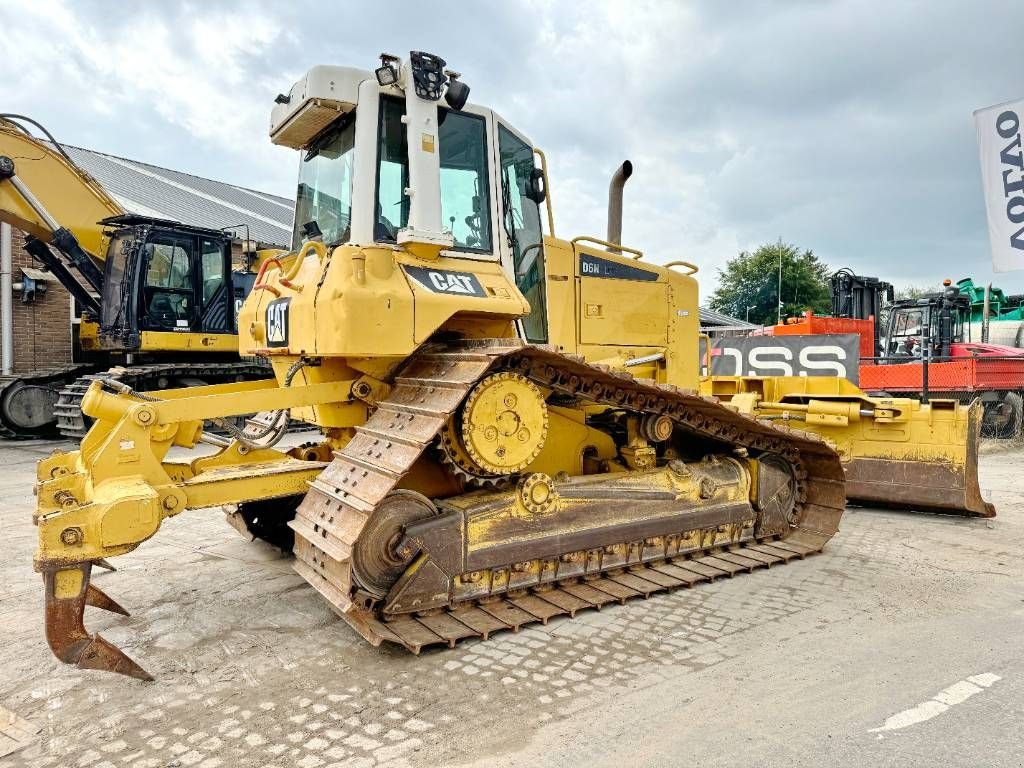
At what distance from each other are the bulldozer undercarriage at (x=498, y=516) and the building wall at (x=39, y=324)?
12525mm

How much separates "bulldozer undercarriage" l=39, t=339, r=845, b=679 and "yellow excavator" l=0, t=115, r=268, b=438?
728 cm

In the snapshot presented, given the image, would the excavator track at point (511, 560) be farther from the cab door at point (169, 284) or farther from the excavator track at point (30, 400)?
the excavator track at point (30, 400)

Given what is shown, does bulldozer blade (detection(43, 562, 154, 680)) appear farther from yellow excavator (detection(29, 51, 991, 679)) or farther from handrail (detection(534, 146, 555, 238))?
handrail (detection(534, 146, 555, 238))

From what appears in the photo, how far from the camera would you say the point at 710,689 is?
3191 mm

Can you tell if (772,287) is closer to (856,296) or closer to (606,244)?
(856,296)

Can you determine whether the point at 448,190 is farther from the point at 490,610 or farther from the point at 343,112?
the point at 490,610

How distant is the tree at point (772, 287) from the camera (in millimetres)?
45406

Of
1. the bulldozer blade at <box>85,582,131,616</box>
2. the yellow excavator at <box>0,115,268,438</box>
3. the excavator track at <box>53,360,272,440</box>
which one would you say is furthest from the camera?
the yellow excavator at <box>0,115,268,438</box>

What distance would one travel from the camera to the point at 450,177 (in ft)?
14.9

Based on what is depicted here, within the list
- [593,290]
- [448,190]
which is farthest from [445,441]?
[593,290]

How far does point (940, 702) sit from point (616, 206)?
13.2 ft

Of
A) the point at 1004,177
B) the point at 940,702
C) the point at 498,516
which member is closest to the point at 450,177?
the point at 498,516

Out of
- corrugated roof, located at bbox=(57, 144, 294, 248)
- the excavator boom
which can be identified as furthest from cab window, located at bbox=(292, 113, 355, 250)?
corrugated roof, located at bbox=(57, 144, 294, 248)

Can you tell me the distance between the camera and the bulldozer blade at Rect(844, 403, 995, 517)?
6188mm
